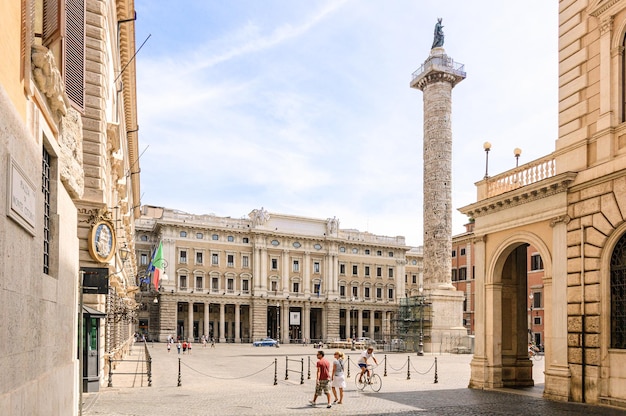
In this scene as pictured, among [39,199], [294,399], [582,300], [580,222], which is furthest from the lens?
[294,399]

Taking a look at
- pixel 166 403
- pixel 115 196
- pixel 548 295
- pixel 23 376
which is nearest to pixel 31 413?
pixel 23 376

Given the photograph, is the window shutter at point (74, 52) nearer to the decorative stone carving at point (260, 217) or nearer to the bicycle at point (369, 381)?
the bicycle at point (369, 381)

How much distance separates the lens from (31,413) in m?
7.66

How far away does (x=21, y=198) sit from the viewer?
23.0 ft

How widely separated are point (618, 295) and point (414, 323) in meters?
41.4

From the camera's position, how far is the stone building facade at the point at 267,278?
307 ft

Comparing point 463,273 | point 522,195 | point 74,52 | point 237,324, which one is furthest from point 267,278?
point 74,52

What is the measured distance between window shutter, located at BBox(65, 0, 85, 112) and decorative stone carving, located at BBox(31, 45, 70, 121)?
98 centimetres

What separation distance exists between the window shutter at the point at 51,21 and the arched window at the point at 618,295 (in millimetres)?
16061

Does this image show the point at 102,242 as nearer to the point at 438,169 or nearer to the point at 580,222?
the point at 580,222

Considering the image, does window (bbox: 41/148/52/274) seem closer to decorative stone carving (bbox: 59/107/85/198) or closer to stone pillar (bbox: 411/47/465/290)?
decorative stone carving (bbox: 59/107/85/198)

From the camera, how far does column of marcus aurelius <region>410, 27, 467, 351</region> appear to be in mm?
56844

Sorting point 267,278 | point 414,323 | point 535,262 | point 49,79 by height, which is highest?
point 49,79

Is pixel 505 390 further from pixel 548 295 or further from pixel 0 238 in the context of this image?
pixel 0 238
